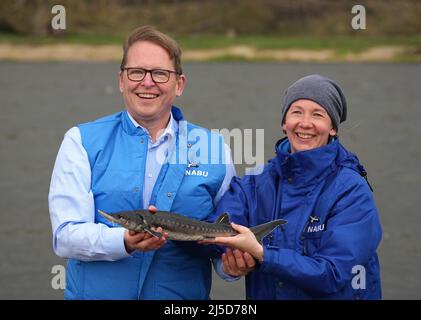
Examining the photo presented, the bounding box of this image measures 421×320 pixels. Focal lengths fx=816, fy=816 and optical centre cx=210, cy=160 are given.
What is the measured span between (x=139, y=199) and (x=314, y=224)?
3.21 ft

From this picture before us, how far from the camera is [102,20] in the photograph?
7088 centimetres

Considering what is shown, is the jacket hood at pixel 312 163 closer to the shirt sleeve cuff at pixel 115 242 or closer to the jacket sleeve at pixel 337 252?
the jacket sleeve at pixel 337 252

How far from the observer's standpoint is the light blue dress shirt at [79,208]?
434cm

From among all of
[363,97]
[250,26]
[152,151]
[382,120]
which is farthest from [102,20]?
[152,151]

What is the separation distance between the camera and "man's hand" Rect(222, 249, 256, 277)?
4.32 m

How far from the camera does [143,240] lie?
4273mm

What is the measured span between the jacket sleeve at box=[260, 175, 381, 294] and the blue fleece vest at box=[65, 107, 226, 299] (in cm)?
60

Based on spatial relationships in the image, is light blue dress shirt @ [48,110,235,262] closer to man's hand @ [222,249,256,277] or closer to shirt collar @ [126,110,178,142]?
shirt collar @ [126,110,178,142]

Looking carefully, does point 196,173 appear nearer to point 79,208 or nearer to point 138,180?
point 138,180

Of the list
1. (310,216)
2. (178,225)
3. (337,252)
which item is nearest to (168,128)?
(178,225)

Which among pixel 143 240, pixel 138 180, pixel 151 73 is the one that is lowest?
pixel 143 240

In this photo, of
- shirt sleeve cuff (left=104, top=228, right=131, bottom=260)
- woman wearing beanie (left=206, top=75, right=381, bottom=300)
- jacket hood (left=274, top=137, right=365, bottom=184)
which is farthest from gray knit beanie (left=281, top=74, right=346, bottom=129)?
shirt sleeve cuff (left=104, top=228, right=131, bottom=260)

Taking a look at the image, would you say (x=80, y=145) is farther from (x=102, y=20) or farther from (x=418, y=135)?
(x=102, y=20)

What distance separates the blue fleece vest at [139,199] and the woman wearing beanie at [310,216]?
0.72 feet
